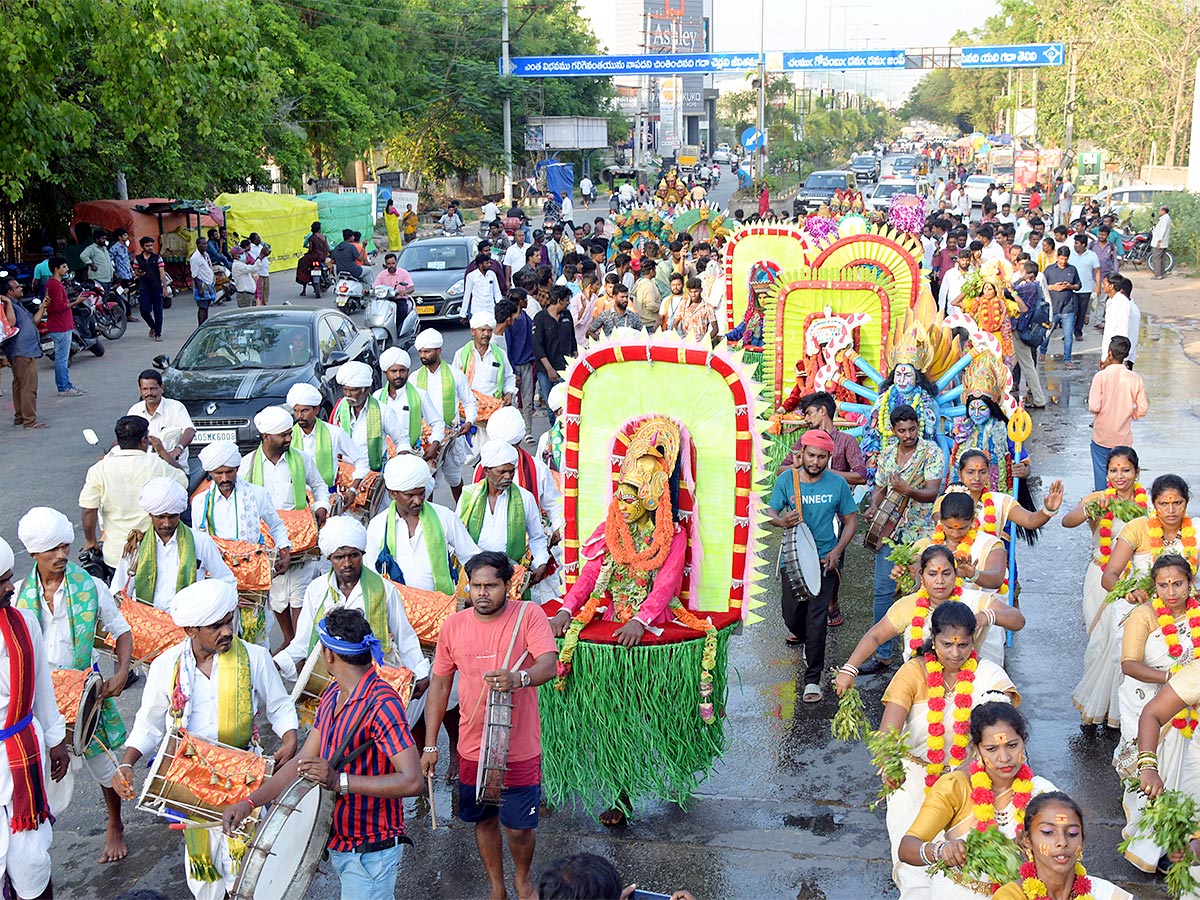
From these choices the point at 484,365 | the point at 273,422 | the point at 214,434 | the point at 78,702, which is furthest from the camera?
the point at 214,434

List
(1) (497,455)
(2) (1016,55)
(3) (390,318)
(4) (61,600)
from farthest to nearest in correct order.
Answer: (2) (1016,55), (3) (390,318), (1) (497,455), (4) (61,600)

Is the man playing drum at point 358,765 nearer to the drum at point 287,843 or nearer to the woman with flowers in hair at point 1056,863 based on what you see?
the drum at point 287,843

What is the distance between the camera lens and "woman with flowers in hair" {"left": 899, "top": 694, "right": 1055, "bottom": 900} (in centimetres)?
421

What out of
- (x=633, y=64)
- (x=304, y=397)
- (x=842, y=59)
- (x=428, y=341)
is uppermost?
(x=842, y=59)

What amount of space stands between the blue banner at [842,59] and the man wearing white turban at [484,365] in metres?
37.9

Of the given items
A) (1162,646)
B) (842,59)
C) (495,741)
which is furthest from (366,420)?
(842,59)

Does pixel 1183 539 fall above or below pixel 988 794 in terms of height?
above

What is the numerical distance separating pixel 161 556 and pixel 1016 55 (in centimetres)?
4398

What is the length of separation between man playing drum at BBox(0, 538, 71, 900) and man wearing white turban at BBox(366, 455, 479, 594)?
1.76 metres

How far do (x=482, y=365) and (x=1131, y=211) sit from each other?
88.9ft

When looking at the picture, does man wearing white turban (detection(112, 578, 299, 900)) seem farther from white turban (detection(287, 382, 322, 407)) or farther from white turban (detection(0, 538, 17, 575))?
white turban (detection(287, 382, 322, 407))

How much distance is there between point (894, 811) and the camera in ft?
16.4

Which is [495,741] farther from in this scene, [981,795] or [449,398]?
[449,398]

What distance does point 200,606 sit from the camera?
488 centimetres
